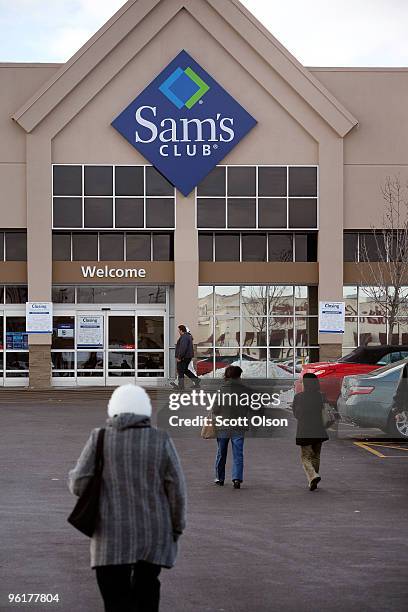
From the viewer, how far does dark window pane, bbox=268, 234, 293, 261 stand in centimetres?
3753

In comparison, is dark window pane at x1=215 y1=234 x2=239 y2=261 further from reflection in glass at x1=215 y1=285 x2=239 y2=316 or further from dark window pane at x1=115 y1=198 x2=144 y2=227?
dark window pane at x1=115 y1=198 x2=144 y2=227

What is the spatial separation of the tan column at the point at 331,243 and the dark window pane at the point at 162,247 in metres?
4.88

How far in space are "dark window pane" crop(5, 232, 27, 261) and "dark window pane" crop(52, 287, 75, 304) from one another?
4.82 ft

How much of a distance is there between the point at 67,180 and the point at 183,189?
375 centimetres

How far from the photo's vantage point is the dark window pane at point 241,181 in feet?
122

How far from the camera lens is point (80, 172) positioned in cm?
3688

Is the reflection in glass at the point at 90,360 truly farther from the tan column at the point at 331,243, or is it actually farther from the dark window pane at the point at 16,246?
the tan column at the point at 331,243

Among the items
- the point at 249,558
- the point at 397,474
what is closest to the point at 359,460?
the point at 397,474

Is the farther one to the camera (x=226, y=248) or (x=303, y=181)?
(x=226, y=248)

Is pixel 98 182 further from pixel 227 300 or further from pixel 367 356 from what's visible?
pixel 367 356

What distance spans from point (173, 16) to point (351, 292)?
10694mm

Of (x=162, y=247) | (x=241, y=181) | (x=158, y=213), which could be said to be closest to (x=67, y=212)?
(x=158, y=213)

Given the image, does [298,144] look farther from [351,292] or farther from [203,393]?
[203,393]

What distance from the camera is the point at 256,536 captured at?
10617 millimetres
